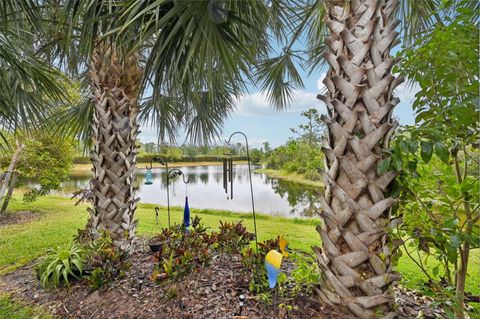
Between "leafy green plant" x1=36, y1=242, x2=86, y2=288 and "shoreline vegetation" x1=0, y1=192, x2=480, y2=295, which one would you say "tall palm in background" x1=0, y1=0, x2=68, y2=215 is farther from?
"shoreline vegetation" x1=0, y1=192, x2=480, y2=295

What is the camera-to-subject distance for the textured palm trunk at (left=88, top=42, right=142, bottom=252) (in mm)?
2891

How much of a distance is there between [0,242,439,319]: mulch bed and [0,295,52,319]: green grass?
0.06 metres

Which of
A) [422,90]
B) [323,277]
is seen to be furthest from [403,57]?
[323,277]

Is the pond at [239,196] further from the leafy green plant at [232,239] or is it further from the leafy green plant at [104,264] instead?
the leafy green plant at [104,264]

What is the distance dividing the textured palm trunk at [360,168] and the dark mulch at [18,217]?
7.63m

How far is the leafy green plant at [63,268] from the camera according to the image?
2.48 metres

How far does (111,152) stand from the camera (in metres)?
2.90

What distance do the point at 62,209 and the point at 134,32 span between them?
8.01m

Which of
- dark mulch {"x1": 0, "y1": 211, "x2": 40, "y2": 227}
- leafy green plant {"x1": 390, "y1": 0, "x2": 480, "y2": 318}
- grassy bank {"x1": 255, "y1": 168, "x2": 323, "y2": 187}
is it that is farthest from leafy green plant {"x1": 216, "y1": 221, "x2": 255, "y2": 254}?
grassy bank {"x1": 255, "y1": 168, "x2": 323, "y2": 187}

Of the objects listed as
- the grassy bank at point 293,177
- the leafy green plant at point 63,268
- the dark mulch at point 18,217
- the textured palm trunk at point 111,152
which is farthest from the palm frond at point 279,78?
the grassy bank at point 293,177

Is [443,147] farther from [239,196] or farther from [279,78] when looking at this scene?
[239,196]

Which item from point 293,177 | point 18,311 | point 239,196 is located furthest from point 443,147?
point 293,177

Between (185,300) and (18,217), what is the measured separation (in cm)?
714

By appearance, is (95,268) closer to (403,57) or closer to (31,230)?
(403,57)
